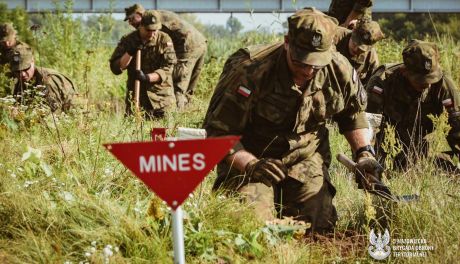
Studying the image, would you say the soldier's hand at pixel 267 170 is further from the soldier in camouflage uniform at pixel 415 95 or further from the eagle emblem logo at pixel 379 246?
the soldier in camouflage uniform at pixel 415 95

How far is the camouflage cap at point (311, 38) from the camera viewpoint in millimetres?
4059

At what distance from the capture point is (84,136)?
5617 mm

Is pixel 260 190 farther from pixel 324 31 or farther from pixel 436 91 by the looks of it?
pixel 436 91

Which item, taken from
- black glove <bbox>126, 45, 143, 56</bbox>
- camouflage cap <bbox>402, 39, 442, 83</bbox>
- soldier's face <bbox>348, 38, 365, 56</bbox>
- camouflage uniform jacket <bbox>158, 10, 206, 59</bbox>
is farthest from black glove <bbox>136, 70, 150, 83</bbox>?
camouflage cap <bbox>402, 39, 442, 83</bbox>

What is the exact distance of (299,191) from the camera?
4746 mm

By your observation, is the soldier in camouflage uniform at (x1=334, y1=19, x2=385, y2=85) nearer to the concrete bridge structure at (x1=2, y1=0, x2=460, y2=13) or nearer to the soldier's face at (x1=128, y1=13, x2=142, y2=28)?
the soldier's face at (x1=128, y1=13, x2=142, y2=28)

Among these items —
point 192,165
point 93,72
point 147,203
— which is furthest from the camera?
point 93,72

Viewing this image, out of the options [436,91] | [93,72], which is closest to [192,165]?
[436,91]

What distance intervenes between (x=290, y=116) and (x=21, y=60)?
12.0 feet

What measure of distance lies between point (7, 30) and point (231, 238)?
199 inches

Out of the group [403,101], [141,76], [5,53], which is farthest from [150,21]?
[403,101]

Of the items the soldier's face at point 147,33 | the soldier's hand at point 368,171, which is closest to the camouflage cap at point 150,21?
the soldier's face at point 147,33

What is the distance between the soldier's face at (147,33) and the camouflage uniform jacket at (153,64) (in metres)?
0.08

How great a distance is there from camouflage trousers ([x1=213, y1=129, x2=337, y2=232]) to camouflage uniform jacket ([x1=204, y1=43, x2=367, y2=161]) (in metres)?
0.21
